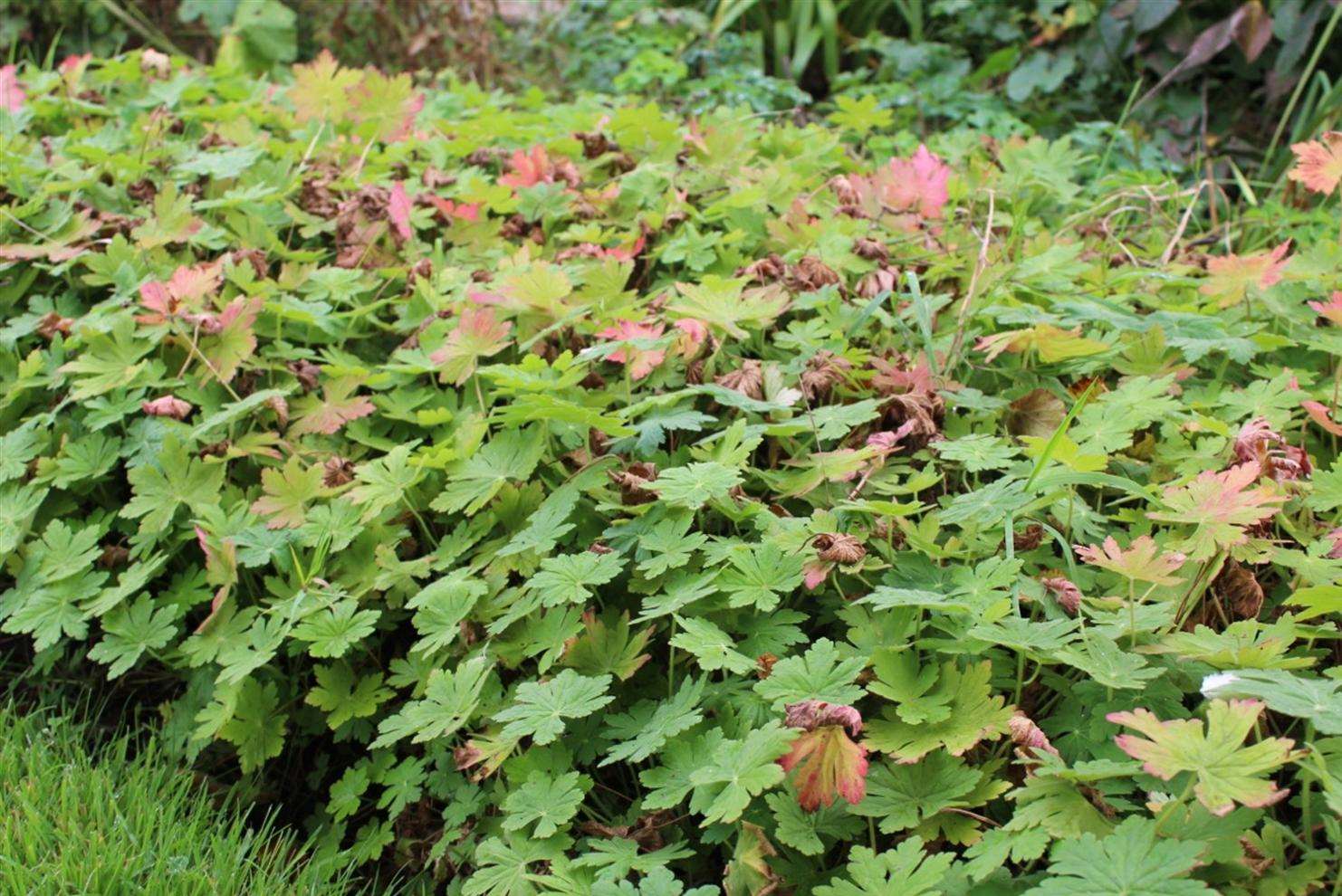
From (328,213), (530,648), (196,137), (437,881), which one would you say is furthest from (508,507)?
(196,137)

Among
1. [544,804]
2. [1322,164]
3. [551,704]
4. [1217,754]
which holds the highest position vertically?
[1322,164]

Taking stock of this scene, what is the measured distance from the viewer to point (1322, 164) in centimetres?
215

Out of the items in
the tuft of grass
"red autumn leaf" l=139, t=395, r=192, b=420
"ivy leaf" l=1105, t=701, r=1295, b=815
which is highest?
"red autumn leaf" l=139, t=395, r=192, b=420

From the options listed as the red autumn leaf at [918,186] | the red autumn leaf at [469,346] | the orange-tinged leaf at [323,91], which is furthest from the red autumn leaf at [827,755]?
the orange-tinged leaf at [323,91]

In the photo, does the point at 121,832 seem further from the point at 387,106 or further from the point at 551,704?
the point at 387,106

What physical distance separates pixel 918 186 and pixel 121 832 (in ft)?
6.39

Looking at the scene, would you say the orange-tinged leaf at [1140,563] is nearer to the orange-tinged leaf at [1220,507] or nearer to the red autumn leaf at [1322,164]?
the orange-tinged leaf at [1220,507]

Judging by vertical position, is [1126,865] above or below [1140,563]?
below

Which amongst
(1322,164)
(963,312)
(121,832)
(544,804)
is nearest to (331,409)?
(121,832)

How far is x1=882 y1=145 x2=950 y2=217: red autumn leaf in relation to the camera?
102 inches

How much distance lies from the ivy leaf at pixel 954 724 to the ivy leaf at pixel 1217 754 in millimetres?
211

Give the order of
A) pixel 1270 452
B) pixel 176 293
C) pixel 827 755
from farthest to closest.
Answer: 1. pixel 176 293
2. pixel 1270 452
3. pixel 827 755

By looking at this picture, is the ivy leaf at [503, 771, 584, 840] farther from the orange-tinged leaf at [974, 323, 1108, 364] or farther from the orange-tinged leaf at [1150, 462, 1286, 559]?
the orange-tinged leaf at [974, 323, 1108, 364]

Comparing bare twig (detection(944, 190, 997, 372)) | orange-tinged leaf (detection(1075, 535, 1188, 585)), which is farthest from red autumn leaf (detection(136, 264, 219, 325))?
orange-tinged leaf (detection(1075, 535, 1188, 585))
